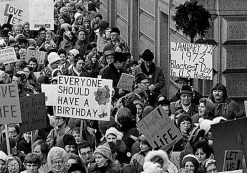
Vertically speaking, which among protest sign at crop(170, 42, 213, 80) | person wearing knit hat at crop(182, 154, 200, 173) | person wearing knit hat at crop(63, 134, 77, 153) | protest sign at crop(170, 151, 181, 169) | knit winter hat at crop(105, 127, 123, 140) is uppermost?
protest sign at crop(170, 42, 213, 80)

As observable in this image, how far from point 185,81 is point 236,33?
4.50ft

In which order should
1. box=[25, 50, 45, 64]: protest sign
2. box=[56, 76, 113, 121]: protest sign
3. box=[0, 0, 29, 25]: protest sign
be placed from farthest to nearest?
box=[0, 0, 29, 25]: protest sign → box=[25, 50, 45, 64]: protest sign → box=[56, 76, 113, 121]: protest sign

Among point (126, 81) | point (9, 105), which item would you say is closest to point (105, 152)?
point (9, 105)

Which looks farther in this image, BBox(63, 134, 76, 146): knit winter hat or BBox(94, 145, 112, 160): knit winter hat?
BBox(63, 134, 76, 146): knit winter hat

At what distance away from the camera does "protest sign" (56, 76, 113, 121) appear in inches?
778

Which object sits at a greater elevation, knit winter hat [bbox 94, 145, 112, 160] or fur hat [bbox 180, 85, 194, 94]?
fur hat [bbox 180, 85, 194, 94]

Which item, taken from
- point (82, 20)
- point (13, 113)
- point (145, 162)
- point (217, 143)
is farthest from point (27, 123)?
point (82, 20)

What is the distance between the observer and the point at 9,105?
18922mm

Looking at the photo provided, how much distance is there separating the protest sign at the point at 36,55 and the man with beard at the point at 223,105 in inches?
326

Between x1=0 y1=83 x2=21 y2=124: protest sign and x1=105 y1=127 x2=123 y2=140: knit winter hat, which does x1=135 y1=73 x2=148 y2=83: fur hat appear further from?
x1=105 y1=127 x2=123 y2=140: knit winter hat

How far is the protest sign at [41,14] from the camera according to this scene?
105 feet

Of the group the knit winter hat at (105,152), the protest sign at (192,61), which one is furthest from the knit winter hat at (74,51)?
the knit winter hat at (105,152)

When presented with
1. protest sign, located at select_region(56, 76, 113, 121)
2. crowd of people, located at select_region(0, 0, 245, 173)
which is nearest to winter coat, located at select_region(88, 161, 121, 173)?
crowd of people, located at select_region(0, 0, 245, 173)

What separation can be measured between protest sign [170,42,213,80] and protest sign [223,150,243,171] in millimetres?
7509
